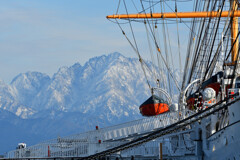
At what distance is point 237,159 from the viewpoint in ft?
78.0

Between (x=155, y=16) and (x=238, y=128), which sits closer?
(x=238, y=128)

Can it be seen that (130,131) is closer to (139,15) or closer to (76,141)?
(76,141)

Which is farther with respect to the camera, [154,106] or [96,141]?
[154,106]

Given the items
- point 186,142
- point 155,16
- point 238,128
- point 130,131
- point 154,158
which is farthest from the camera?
point 155,16

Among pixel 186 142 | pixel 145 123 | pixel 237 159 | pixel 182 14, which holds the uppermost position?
pixel 182 14

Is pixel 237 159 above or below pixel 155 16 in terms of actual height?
below

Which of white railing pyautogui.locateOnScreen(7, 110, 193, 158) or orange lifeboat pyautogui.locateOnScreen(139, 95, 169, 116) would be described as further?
orange lifeboat pyautogui.locateOnScreen(139, 95, 169, 116)

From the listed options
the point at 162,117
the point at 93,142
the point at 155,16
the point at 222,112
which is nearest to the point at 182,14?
the point at 155,16

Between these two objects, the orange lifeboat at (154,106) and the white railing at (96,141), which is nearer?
the white railing at (96,141)

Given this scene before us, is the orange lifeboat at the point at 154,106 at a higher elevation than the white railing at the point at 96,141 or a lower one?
higher

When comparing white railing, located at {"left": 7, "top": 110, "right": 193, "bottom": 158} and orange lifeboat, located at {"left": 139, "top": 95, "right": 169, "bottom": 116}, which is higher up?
orange lifeboat, located at {"left": 139, "top": 95, "right": 169, "bottom": 116}

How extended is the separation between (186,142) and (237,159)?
11.6 metres

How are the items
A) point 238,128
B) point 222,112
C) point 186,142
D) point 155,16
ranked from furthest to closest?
point 155,16
point 186,142
point 222,112
point 238,128

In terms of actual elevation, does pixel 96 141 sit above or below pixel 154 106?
below
